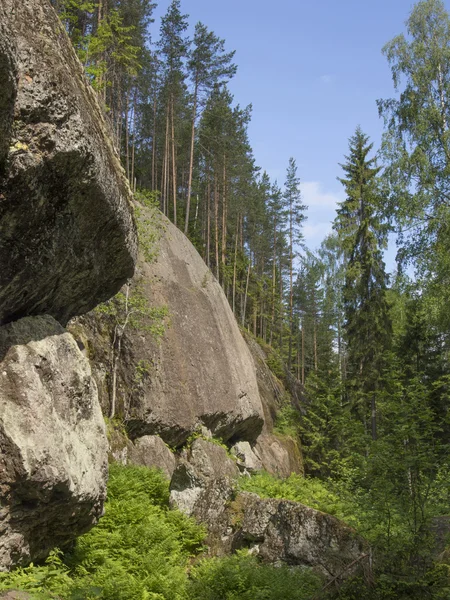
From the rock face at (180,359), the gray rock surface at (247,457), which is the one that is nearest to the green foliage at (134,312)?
the rock face at (180,359)

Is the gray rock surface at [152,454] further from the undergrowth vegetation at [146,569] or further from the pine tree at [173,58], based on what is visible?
the pine tree at [173,58]

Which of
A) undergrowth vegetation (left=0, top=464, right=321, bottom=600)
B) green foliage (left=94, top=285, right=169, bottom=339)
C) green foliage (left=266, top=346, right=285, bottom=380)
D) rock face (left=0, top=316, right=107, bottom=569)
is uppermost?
green foliage (left=94, top=285, right=169, bottom=339)

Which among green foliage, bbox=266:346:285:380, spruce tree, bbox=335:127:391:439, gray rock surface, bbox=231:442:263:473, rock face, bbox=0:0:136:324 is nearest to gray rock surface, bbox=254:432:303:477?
gray rock surface, bbox=231:442:263:473

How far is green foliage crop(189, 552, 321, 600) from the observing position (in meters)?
7.89

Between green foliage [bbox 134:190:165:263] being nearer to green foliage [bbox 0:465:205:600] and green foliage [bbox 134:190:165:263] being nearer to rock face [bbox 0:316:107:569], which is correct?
green foliage [bbox 0:465:205:600]

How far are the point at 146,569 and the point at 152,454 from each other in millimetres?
6667

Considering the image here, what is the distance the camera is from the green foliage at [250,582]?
7.89 meters

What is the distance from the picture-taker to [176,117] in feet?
113

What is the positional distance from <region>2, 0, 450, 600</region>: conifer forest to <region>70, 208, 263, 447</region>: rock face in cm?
316

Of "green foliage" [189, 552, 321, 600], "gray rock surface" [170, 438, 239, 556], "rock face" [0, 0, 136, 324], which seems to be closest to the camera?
"rock face" [0, 0, 136, 324]

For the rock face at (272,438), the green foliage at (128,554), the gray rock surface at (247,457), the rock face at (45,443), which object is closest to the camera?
the rock face at (45,443)

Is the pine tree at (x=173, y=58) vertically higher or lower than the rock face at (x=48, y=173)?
higher

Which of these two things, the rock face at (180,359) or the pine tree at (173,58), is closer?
Result: the rock face at (180,359)

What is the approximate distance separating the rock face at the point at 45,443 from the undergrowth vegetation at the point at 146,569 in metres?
0.51
